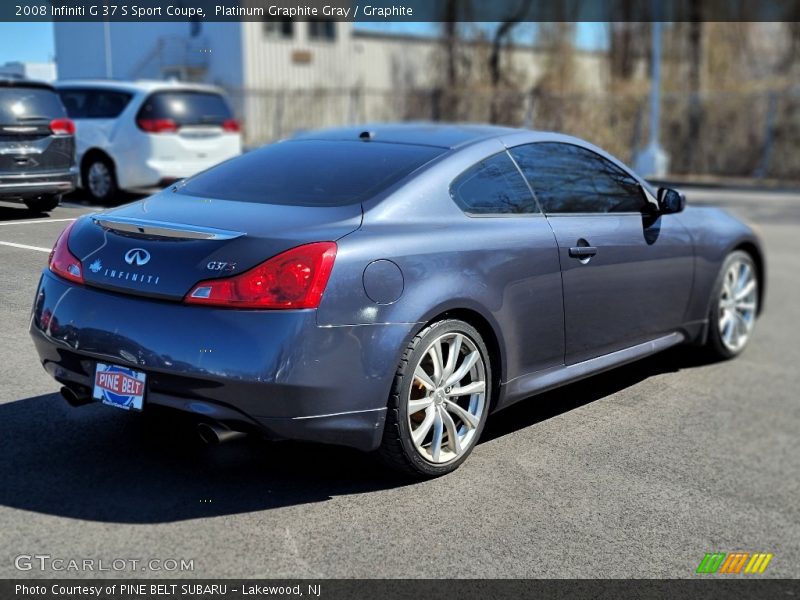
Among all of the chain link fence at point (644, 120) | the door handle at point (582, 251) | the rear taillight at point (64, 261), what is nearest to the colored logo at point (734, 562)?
the door handle at point (582, 251)

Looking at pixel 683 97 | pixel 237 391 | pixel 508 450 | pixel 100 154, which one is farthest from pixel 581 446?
pixel 683 97

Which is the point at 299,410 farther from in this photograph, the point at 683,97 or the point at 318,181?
the point at 683,97

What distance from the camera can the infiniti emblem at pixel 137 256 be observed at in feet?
11.5

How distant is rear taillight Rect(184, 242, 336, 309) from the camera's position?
3.42m

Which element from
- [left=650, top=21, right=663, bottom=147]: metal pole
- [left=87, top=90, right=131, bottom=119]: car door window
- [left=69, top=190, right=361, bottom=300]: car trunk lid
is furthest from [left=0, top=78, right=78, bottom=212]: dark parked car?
[left=650, top=21, right=663, bottom=147]: metal pole

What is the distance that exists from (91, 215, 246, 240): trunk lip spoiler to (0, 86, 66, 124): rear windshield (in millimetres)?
441

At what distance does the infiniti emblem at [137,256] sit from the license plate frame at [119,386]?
385 millimetres

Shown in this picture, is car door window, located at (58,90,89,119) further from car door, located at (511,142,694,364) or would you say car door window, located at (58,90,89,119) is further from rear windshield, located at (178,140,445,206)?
car door, located at (511,142,694,364)

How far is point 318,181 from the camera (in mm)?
4289

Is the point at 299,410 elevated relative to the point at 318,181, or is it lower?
lower

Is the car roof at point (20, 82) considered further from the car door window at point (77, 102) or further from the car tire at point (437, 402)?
the car tire at point (437, 402)

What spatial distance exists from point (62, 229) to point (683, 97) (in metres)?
24.0

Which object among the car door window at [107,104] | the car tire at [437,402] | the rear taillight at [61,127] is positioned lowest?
the car tire at [437,402]

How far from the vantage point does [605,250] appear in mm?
4852
